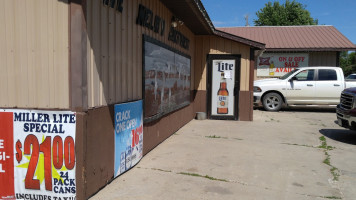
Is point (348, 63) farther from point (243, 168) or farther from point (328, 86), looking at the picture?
point (243, 168)

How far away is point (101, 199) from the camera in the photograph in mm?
3539

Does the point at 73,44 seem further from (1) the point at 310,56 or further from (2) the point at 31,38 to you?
(1) the point at 310,56

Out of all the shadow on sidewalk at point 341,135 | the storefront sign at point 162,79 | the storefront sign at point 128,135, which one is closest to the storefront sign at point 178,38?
the storefront sign at point 162,79

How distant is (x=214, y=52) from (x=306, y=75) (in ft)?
15.8

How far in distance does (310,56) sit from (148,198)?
14671 millimetres

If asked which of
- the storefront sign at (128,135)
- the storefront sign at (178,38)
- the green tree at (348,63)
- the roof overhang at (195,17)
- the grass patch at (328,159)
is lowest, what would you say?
the grass patch at (328,159)

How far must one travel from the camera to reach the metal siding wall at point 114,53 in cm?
347

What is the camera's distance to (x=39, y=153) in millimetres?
3324

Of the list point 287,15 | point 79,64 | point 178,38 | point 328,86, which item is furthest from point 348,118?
point 287,15

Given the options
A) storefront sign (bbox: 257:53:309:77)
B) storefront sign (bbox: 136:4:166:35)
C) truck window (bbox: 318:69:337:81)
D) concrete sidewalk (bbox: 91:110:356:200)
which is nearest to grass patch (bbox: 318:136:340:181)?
concrete sidewalk (bbox: 91:110:356:200)

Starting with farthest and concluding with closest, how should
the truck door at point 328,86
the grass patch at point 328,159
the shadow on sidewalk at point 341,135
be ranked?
the truck door at point 328,86, the shadow on sidewalk at point 341,135, the grass patch at point 328,159

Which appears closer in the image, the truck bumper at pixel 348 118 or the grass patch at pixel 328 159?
the grass patch at pixel 328 159

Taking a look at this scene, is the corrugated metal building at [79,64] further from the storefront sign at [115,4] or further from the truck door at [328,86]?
Result: the truck door at [328,86]

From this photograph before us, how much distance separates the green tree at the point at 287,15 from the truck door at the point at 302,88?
28.5 metres
